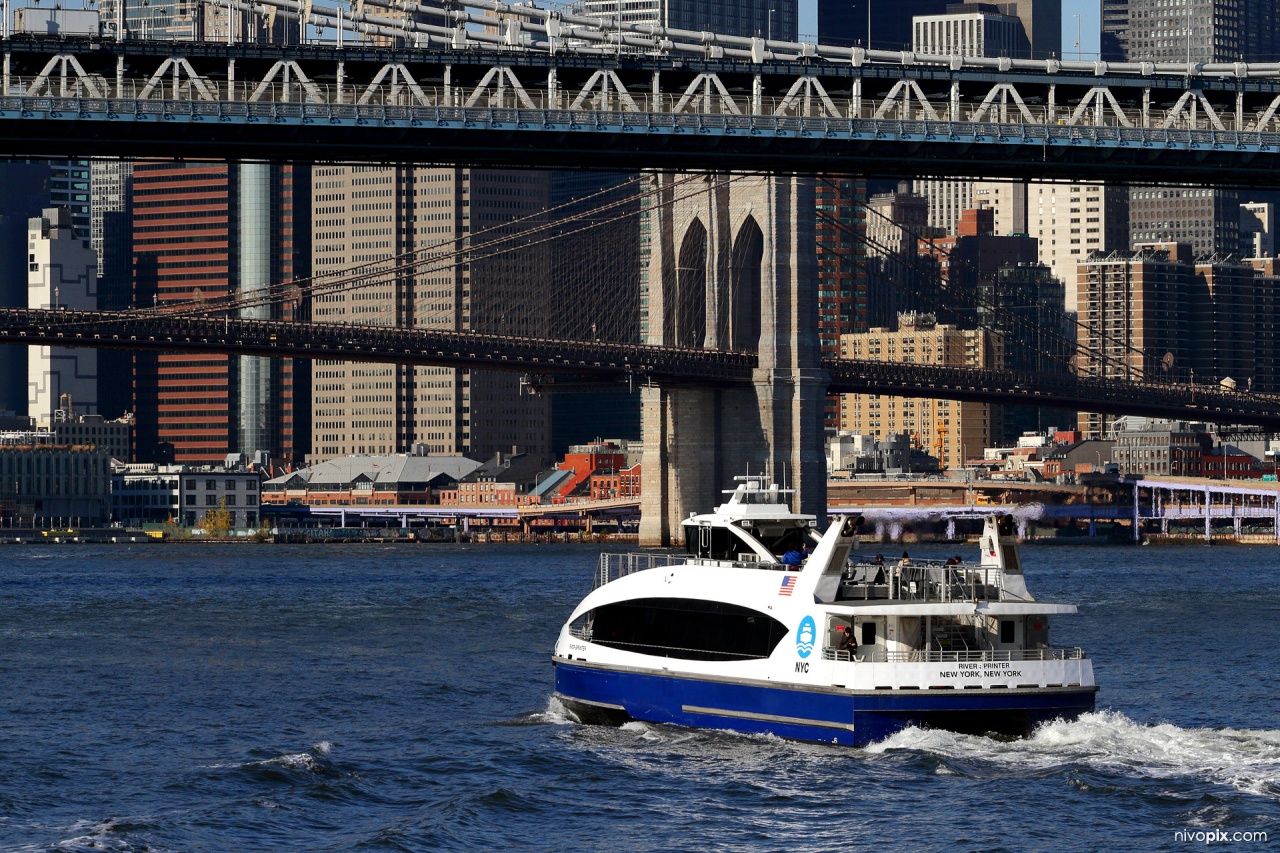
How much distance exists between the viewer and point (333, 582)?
84625 mm

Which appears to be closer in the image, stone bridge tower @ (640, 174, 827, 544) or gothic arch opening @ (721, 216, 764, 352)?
stone bridge tower @ (640, 174, 827, 544)

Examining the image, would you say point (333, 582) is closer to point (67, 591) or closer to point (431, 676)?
point (67, 591)

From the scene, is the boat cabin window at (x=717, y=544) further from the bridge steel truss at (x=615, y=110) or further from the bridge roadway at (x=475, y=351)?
the bridge roadway at (x=475, y=351)

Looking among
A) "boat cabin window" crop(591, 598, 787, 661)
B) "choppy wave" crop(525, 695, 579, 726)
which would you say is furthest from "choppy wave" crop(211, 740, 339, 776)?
"boat cabin window" crop(591, 598, 787, 661)

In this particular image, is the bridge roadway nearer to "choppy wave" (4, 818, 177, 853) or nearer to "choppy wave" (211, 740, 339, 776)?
"choppy wave" (211, 740, 339, 776)

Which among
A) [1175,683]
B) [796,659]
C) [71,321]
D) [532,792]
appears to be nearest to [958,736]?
[796,659]

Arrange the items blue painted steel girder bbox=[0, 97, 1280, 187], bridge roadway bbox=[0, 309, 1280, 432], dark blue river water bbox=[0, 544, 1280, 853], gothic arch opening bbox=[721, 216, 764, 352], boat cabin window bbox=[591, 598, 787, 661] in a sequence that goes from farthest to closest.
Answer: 1. gothic arch opening bbox=[721, 216, 764, 352]
2. bridge roadway bbox=[0, 309, 1280, 432]
3. blue painted steel girder bbox=[0, 97, 1280, 187]
4. boat cabin window bbox=[591, 598, 787, 661]
5. dark blue river water bbox=[0, 544, 1280, 853]

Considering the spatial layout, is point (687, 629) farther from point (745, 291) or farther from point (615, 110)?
point (745, 291)

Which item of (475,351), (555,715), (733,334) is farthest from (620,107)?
(733,334)

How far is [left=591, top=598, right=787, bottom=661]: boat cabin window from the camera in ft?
112

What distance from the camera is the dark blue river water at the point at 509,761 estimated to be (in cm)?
2883

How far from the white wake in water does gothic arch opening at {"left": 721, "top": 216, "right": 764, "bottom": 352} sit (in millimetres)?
93913

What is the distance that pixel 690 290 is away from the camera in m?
133

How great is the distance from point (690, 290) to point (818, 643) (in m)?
100
